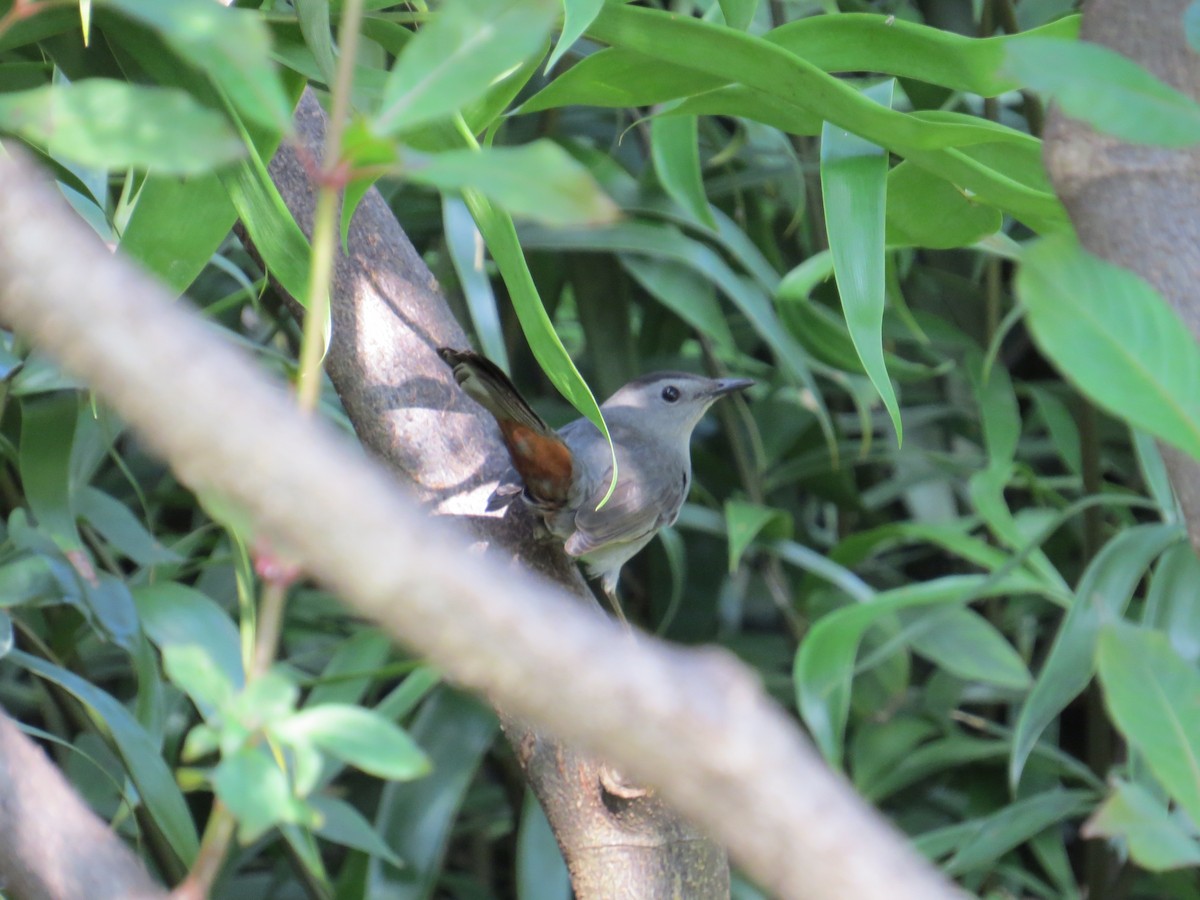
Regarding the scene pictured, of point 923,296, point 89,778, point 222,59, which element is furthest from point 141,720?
point 923,296

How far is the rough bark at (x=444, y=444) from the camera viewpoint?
0.92m

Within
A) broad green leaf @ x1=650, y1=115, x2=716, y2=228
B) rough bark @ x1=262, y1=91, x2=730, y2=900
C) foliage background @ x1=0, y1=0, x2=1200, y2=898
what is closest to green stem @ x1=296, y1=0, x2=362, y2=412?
foliage background @ x1=0, y1=0, x2=1200, y2=898

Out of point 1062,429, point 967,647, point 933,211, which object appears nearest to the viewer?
point 933,211

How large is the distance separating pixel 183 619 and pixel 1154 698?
916 mm

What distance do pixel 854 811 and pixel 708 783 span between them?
32 millimetres

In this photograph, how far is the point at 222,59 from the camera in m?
0.32

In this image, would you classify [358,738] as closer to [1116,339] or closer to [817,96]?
[1116,339]

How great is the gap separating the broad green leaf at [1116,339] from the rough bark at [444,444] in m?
0.66

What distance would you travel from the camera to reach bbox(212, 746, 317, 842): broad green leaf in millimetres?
275

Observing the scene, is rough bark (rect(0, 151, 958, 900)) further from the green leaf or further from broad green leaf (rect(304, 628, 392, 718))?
broad green leaf (rect(304, 628, 392, 718))

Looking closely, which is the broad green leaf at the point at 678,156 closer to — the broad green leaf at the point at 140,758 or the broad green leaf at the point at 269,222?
the broad green leaf at the point at 269,222

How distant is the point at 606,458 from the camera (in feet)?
4.66

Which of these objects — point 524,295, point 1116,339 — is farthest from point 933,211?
point 1116,339

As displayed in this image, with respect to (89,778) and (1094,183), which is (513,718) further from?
(89,778)
